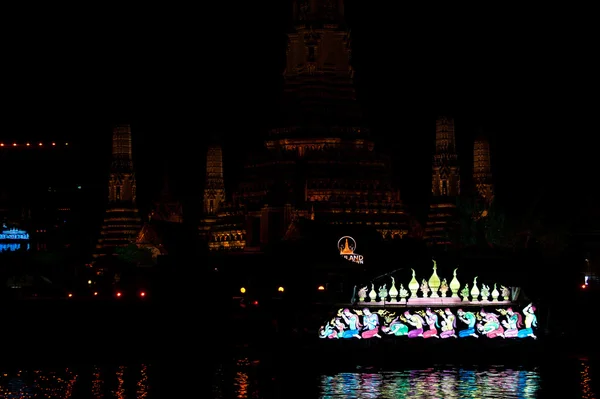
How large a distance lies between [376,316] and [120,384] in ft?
19.6

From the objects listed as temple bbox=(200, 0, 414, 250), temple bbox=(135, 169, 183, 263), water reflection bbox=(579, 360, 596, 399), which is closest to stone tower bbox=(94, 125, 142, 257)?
temple bbox=(135, 169, 183, 263)

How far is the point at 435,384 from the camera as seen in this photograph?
3297cm

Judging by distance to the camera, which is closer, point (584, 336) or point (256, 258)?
point (584, 336)

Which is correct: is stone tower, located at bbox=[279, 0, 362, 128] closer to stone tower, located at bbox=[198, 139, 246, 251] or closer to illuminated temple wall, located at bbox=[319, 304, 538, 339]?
stone tower, located at bbox=[198, 139, 246, 251]

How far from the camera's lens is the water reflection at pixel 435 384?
104 ft

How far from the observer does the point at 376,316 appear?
1420 inches

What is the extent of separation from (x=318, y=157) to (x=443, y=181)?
6.20 metres

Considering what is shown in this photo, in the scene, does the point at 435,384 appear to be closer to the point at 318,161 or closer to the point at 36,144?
the point at 318,161

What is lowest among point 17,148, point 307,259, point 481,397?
point 481,397

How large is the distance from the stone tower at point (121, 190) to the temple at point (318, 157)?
8.48 m

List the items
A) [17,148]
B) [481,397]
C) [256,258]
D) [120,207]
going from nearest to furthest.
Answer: [481,397], [256,258], [120,207], [17,148]

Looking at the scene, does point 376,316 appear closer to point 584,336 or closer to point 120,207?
point 584,336

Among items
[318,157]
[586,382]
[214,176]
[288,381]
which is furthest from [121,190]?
[586,382]

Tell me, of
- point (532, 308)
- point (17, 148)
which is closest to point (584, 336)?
point (532, 308)
